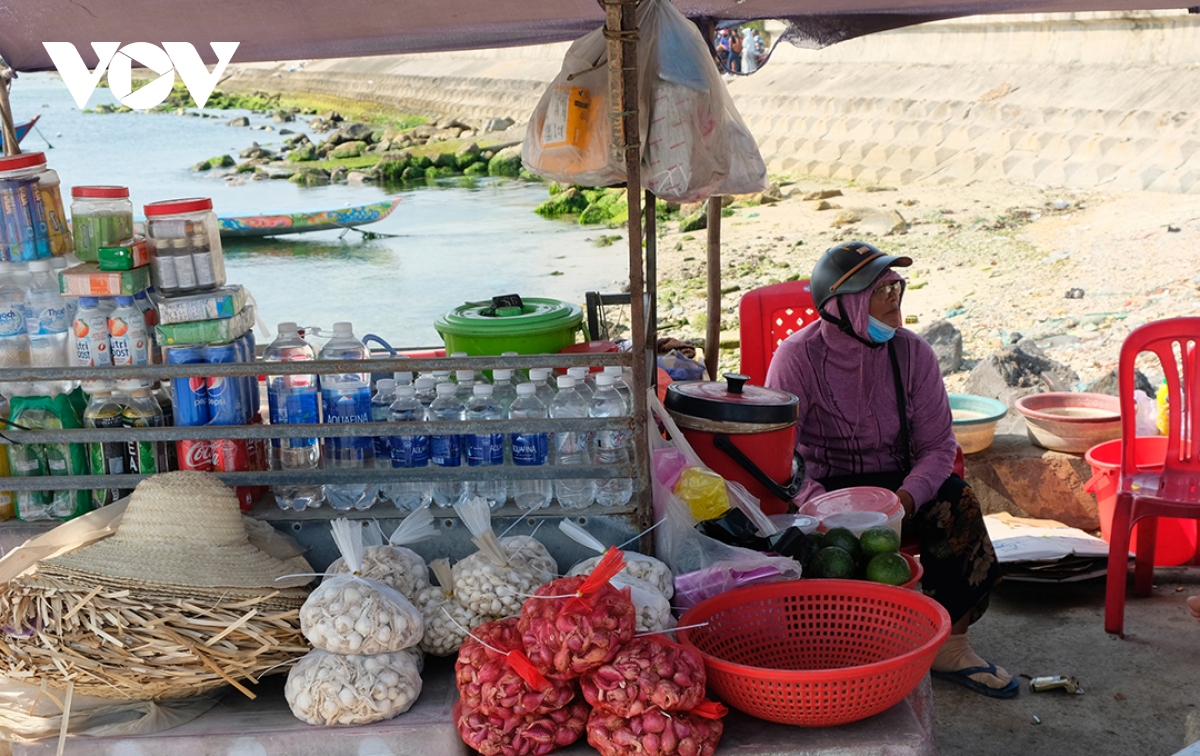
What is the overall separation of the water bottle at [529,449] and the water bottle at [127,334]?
79cm

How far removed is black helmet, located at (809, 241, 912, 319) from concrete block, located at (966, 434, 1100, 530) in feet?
5.40

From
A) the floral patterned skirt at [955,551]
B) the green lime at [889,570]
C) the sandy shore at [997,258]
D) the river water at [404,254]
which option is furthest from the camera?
the river water at [404,254]

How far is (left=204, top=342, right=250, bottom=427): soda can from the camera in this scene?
2.23m

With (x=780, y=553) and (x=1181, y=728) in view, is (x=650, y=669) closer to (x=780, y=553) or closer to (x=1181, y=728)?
(x=780, y=553)

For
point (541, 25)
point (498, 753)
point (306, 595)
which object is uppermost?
point (541, 25)

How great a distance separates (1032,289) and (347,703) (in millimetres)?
8150

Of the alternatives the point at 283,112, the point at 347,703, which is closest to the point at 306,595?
the point at 347,703

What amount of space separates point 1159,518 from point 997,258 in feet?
21.2

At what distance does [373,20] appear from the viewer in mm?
3254

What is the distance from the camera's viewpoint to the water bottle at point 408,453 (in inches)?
88.1

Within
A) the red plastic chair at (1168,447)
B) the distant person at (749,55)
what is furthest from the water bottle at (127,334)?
the red plastic chair at (1168,447)

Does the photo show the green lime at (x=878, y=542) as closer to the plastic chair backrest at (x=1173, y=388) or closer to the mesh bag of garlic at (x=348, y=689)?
the mesh bag of garlic at (x=348, y=689)

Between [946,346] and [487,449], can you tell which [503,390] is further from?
[946,346]

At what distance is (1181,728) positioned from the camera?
9.84ft
